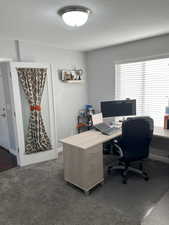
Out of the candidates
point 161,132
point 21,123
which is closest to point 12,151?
point 21,123

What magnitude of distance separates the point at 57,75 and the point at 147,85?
1.97m

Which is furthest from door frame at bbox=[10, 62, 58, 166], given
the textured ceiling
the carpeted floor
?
the textured ceiling

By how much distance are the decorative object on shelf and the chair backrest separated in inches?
77.4

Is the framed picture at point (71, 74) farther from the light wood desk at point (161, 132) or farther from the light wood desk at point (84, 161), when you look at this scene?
the light wood desk at point (161, 132)

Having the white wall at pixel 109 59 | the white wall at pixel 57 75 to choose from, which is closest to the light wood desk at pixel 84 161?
→ the white wall at pixel 57 75

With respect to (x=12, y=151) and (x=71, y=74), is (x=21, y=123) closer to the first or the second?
(x=12, y=151)

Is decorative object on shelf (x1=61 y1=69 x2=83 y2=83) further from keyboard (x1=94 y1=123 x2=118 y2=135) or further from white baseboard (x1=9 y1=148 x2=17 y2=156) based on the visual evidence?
white baseboard (x1=9 y1=148 x2=17 y2=156)

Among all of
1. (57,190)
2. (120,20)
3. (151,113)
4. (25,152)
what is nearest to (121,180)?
(57,190)

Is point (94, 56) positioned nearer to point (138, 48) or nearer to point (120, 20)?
point (138, 48)

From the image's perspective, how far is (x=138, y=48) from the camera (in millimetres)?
3365

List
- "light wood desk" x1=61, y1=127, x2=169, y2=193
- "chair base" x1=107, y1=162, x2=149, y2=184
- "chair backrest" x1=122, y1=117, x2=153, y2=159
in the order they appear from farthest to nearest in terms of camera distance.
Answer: "chair base" x1=107, y1=162, x2=149, y2=184 → "chair backrest" x1=122, y1=117, x2=153, y2=159 → "light wood desk" x1=61, y1=127, x2=169, y2=193

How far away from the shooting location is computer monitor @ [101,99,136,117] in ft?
10.8

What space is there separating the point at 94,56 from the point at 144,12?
225 cm

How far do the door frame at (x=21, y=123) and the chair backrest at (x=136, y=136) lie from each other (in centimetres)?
168
